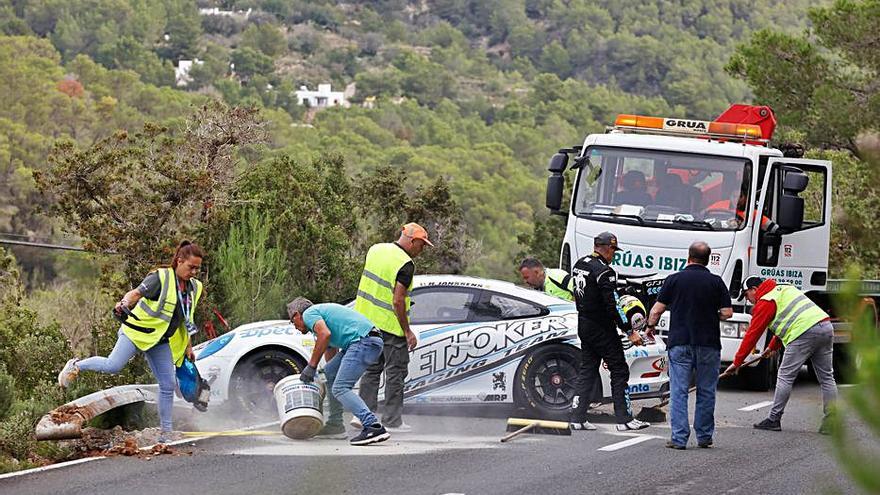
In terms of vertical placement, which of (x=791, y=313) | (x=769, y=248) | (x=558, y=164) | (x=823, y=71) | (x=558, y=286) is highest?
(x=823, y=71)

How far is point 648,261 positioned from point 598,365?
12.2 ft

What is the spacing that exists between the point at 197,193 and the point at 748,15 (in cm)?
15892

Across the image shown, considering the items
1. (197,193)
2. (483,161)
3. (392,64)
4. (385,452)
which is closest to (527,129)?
(483,161)

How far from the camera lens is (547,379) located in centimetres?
1259

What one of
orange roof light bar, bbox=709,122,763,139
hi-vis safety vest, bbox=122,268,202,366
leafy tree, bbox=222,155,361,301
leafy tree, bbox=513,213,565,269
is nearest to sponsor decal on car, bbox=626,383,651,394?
hi-vis safety vest, bbox=122,268,202,366

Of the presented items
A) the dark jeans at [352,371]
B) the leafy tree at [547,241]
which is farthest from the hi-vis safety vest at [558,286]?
the leafy tree at [547,241]

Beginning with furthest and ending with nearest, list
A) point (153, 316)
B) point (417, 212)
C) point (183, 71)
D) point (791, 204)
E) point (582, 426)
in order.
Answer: point (183, 71) → point (417, 212) → point (791, 204) → point (582, 426) → point (153, 316)

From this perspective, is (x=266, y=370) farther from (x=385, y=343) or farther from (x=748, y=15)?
(x=748, y=15)

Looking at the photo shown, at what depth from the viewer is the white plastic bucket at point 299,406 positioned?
418 inches

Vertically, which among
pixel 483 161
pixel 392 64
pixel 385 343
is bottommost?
pixel 385 343

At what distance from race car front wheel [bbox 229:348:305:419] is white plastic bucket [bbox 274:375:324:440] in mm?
1587

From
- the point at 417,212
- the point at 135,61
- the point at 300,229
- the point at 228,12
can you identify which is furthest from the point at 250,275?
the point at 228,12

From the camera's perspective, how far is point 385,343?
11.5 meters

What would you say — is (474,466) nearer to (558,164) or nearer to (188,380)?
(188,380)
